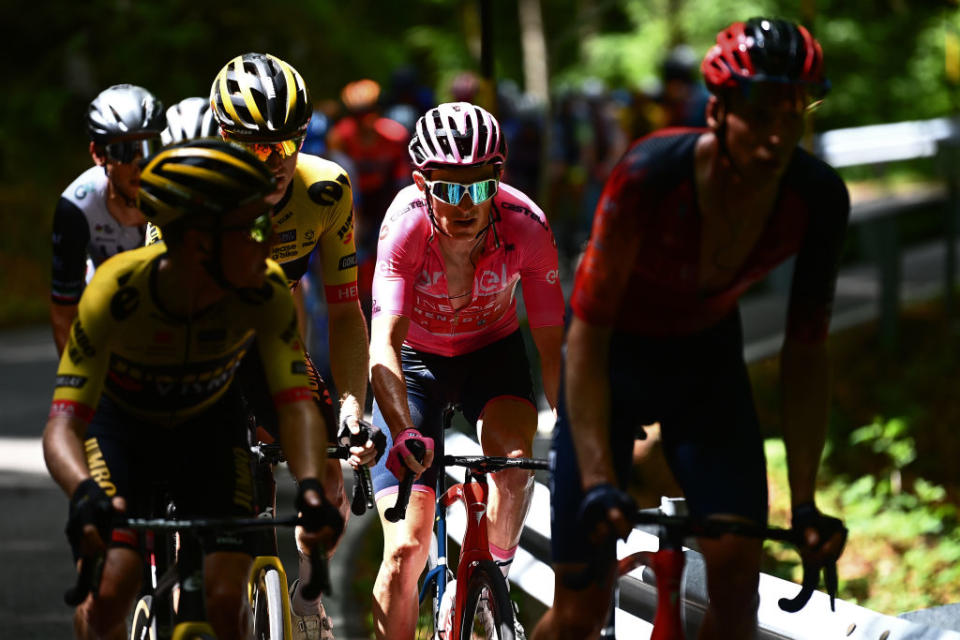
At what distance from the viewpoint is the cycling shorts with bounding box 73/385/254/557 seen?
4.24 m

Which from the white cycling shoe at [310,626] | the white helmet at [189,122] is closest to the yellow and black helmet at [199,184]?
the white cycling shoe at [310,626]

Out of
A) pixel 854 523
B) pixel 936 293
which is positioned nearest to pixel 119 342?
pixel 854 523

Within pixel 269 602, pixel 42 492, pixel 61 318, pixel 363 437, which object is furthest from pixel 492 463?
pixel 42 492

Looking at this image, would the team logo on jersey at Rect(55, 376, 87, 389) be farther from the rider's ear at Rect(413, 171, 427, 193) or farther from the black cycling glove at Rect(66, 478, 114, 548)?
the rider's ear at Rect(413, 171, 427, 193)

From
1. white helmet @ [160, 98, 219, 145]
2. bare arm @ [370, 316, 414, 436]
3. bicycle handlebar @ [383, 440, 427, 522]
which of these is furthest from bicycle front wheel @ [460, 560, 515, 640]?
white helmet @ [160, 98, 219, 145]

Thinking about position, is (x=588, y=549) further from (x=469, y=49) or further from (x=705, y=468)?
(x=469, y=49)

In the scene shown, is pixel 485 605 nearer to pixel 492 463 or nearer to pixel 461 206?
pixel 492 463

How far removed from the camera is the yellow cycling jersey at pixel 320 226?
550 cm

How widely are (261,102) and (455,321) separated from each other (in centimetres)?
110

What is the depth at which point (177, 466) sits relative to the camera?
430cm

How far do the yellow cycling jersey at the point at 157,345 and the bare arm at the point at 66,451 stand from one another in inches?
1.4

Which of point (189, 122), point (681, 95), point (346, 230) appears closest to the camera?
point (346, 230)

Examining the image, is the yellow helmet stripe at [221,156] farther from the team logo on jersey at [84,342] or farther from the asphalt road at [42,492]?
the asphalt road at [42,492]

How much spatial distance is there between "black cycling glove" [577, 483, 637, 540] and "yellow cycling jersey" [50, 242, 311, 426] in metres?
0.98
